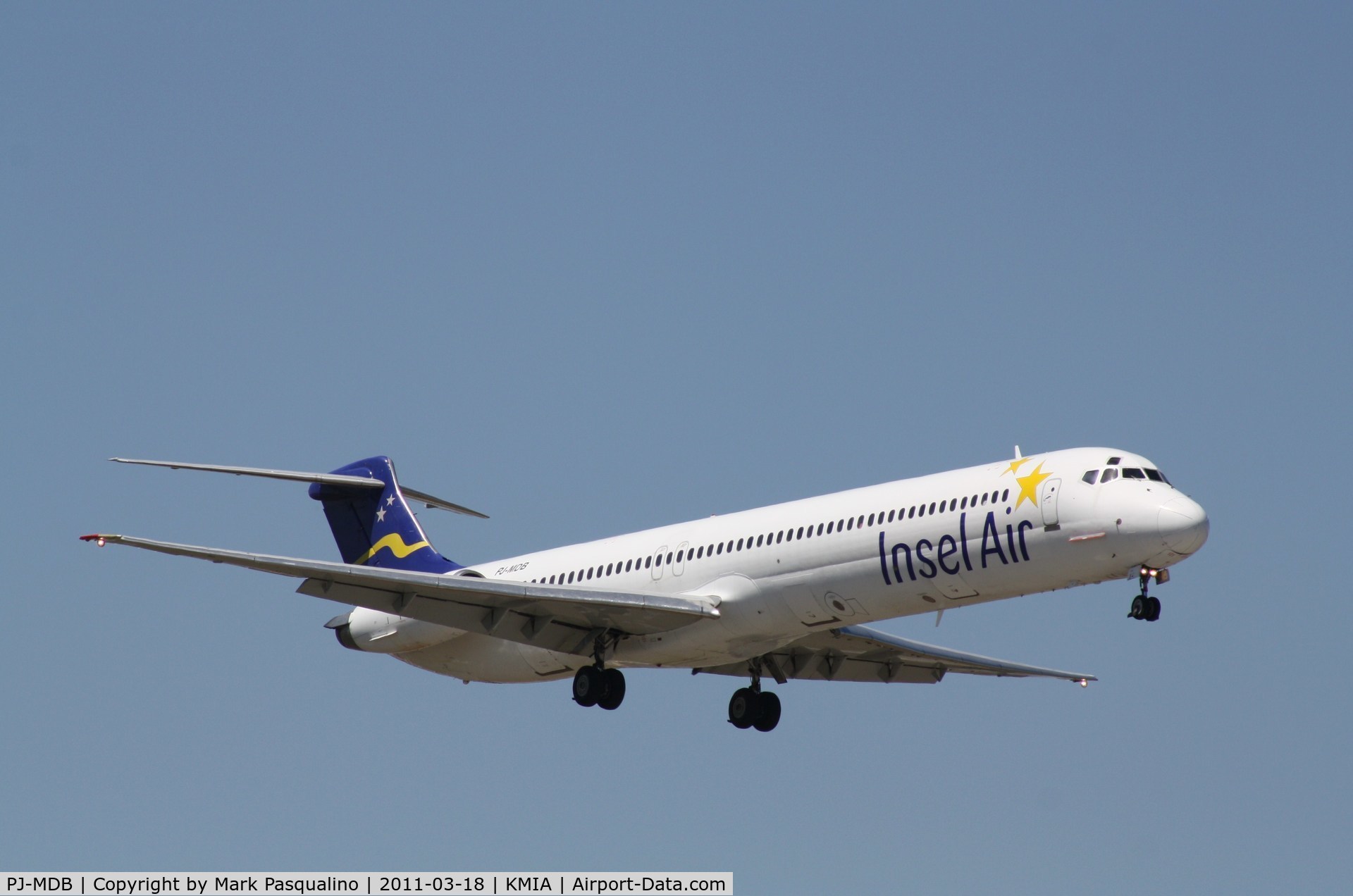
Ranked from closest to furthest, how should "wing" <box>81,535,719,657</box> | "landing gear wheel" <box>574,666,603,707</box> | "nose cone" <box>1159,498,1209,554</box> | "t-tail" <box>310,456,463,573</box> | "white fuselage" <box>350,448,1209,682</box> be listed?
"nose cone" <box>1159,498,1209,554</box> < "white fuselage" <box>350,448,1209,682</box> < "wing" <box>81,535,719,657</box> < "landing gear wheel" <box>574,666,603,707</box> < "t-tail" <box>310,456,463,573</box>

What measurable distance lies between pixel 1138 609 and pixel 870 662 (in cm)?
916

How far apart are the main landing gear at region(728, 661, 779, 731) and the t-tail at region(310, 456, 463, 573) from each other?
5871 mm

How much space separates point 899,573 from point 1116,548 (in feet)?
10.8

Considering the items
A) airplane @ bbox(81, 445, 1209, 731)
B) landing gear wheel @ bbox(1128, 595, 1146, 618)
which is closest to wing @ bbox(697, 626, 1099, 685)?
airplane @ bbox(81, 445, 1209, 731)

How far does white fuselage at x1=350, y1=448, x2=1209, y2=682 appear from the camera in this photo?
27859mm

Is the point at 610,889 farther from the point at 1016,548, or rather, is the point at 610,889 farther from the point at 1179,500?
the point at 1179,500

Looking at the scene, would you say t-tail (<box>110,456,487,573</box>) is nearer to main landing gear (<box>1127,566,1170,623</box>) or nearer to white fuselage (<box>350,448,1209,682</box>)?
white fuselage (<box>350,448,1209,682</box>)

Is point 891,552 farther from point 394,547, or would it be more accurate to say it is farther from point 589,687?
point 394,547

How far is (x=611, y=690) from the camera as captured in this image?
3241cm

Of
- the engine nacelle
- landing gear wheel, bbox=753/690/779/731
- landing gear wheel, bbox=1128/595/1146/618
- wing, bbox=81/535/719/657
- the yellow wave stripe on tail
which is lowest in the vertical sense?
landing gear wheel, bbox=1128/595/1146/618

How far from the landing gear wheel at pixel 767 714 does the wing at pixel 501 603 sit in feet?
12.3

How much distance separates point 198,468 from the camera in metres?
32.5

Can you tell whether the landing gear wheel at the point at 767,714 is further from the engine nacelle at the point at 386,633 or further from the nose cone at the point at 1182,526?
the nose cone at the point at 1182,526

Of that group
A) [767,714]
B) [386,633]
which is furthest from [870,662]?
[386,633]
